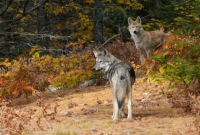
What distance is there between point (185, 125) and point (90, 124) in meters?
1.84

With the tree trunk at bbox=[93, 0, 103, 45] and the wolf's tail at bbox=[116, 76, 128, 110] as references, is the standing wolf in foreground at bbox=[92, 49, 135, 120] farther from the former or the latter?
the tree trunk at bbox=[93, 0, 103, 45]

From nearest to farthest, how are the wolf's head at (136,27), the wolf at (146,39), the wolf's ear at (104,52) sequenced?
the wolf's ear at (104,52) → the wolf at (146,39) → the wolf's head at (136,27)

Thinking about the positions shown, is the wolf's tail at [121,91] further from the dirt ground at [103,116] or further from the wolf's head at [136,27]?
the wolf's head at [136,27]

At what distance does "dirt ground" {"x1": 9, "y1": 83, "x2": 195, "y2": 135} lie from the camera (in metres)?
5.44

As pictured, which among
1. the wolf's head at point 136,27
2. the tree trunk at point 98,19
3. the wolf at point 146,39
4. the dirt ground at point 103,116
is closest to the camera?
the dirt ground at point 103,116

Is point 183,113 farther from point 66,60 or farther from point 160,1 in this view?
point 160,1

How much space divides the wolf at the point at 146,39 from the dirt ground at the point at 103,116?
103 inches

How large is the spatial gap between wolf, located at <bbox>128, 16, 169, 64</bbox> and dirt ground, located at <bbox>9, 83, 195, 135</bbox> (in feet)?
8.55

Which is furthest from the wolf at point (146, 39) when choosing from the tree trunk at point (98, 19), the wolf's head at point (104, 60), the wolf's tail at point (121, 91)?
the wolf's tail at point (121, 91)

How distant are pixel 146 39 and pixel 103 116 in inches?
267

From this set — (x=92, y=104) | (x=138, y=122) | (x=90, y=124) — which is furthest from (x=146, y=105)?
(x=90, y=124)

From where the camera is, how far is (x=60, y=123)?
6.37 meters

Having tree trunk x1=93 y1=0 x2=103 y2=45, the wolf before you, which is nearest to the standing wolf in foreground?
the wolf

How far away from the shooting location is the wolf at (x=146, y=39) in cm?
1288
